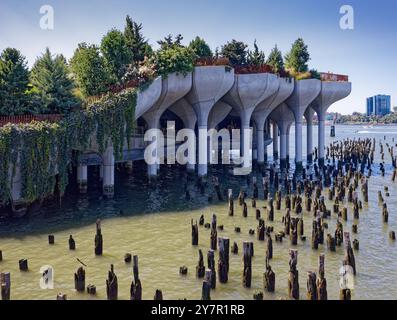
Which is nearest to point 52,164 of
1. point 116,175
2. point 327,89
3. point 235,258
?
point 235,258

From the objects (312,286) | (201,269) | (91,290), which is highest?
(312,286)

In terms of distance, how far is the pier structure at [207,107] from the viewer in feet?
118

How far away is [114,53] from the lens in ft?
132

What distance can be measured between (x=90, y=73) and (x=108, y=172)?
9.25m

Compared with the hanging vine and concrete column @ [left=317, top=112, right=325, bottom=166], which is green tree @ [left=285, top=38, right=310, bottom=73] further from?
the hanging vine

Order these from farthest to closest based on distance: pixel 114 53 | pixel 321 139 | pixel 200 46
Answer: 1. pixel 321 139
2. pixel 200 46
3. pixel 114 53

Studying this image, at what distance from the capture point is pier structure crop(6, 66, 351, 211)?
36.0 meters

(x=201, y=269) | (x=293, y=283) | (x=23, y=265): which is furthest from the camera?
(x=23, y=265)

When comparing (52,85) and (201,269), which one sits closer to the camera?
(201,269)

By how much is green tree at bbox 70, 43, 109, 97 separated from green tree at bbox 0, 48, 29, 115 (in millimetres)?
6157

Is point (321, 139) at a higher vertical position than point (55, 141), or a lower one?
higher

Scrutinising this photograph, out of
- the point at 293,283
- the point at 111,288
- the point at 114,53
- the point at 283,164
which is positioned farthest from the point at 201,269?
the point at 283,164

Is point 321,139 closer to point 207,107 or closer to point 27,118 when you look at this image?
point 207,107
